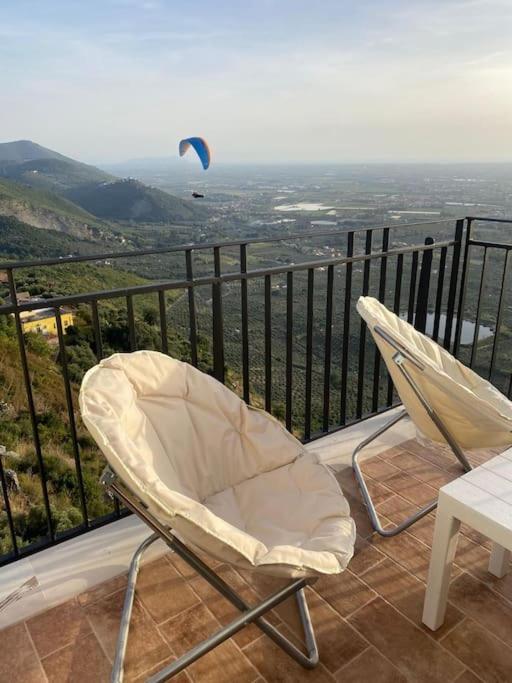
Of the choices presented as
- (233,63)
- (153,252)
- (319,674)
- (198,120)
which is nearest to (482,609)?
(319,674)

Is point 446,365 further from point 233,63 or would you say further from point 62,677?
point 233,63

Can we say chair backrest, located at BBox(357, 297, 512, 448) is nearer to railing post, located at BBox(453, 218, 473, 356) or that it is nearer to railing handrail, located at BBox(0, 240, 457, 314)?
railing handrail, located at BBox(0, 240, 457, 314)

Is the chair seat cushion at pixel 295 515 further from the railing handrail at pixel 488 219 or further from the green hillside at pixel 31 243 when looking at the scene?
the green hillside at pixel 31 243

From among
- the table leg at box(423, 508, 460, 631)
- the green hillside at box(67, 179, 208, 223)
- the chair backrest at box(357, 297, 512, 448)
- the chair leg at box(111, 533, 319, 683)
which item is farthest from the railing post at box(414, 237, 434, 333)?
the green hillside at box(67, 179, 208, 223)

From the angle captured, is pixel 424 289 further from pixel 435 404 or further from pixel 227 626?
pixel 227 626

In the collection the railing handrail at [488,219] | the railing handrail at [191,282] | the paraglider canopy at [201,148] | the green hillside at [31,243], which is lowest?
the green hillside at [31,243]

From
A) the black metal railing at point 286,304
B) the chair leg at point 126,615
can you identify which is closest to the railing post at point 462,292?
the black metal railing at point 286,304
